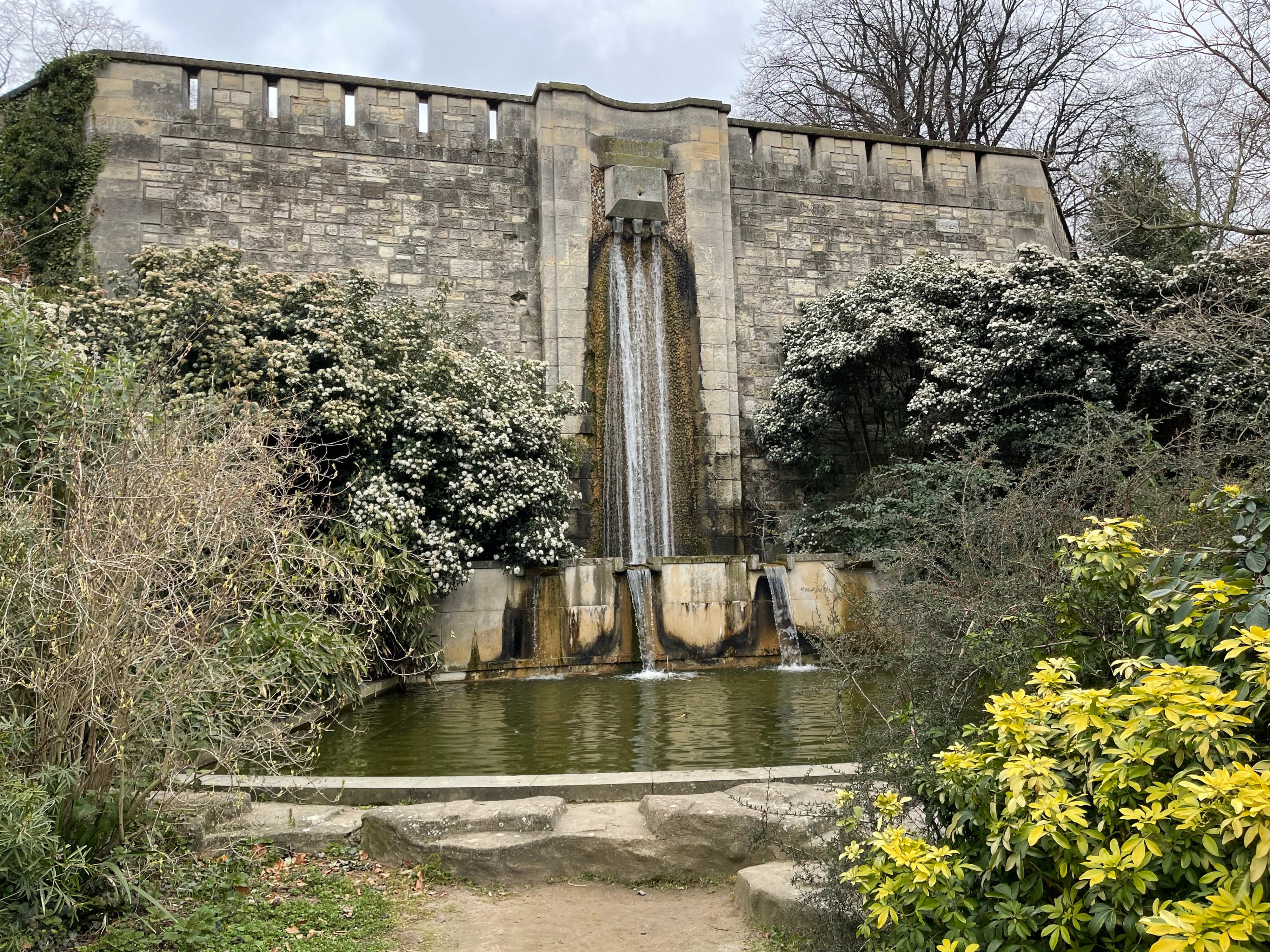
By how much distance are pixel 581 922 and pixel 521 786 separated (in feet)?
3.76

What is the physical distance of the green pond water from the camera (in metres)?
5.46

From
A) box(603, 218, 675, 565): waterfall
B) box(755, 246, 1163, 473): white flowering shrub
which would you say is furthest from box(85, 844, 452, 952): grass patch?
box(755, 246, 1163, 473): white flowering shrub

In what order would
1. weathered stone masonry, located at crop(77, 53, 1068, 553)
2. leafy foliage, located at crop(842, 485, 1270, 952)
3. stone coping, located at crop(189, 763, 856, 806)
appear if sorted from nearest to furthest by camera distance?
leafy foliage, located at crop(842, 485, 1270, 952), stone coping, located at crop(189, 763, 856, 806), weathered stone masonry, located at crop(77, 53, 1068, 553)

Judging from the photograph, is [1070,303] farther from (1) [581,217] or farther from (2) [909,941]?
(2) [909,941]

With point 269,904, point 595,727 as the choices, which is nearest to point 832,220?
point 595,727

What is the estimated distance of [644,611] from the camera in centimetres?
1030

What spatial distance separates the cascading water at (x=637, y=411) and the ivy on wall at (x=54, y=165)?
679 centimetres

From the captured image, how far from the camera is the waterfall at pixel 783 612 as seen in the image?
416 inches

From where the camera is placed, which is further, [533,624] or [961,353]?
[961,353]

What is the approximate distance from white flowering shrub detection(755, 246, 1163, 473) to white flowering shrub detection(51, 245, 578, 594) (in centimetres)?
425

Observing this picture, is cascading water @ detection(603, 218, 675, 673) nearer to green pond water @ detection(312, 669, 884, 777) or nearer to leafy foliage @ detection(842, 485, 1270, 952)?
green pond water @ detection(312, 669, 884, 777)

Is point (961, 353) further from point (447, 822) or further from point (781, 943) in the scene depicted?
point (781, 943)

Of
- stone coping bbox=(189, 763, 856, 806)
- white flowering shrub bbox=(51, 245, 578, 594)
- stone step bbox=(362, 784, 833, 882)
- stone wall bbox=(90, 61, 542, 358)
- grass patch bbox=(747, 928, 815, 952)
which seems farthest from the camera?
stone wall bbox=(90, 61, 542, 358)

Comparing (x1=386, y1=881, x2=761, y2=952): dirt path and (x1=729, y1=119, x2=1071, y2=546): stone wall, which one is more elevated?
(x1=729, y1=119, x2=1071, y2=546): stone wall
